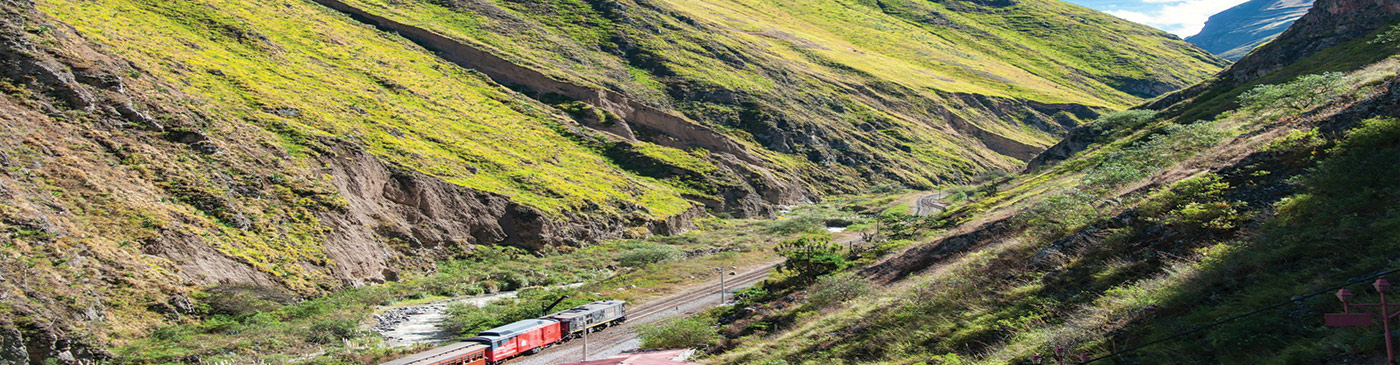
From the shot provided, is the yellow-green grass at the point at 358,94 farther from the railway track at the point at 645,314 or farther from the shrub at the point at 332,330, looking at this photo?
the shrub at the point at 332,330

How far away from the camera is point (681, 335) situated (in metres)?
26.2

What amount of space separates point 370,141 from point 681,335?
35199 millimetres

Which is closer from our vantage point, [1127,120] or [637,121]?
[1127,120]

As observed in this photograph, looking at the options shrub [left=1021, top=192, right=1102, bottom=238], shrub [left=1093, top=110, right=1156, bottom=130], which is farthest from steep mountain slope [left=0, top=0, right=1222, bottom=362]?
shrub [left=1093, top=110, right=1156, bottom=130]

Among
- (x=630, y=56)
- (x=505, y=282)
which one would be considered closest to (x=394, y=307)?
(x=505, y=282)

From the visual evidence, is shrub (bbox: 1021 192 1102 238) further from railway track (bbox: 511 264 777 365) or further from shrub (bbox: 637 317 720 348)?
railway track (bbox: 511 264 777 365)

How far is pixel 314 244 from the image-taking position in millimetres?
37781

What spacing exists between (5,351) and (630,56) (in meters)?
93.3

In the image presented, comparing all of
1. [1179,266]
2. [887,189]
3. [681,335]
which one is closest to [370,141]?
[681,335]

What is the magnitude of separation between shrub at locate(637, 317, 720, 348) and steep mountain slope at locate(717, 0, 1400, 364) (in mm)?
1292

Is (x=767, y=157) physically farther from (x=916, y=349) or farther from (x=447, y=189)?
(x=916, y=349)

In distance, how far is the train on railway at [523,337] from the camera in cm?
2580

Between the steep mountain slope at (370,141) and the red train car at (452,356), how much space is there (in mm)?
10426

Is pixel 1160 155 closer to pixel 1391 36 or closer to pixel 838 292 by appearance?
pixel 1391 36
